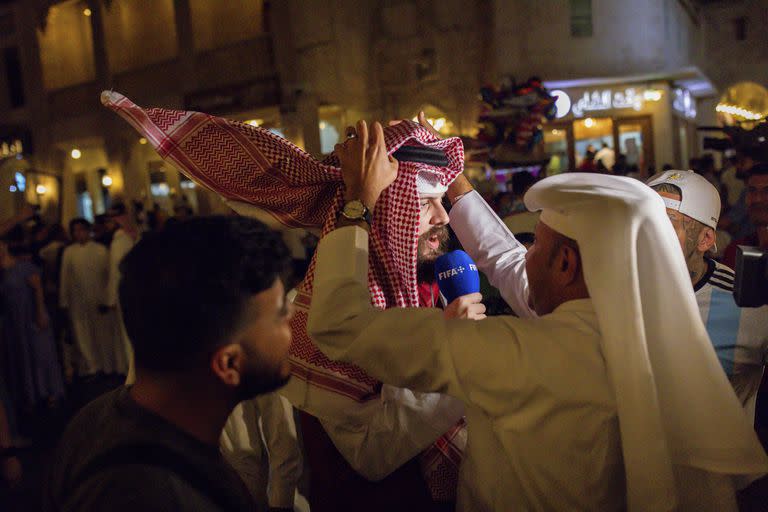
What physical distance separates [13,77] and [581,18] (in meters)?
20.0

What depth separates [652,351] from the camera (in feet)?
5.40

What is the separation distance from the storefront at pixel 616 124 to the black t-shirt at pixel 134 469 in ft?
52.2

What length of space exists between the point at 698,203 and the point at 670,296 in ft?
4.48

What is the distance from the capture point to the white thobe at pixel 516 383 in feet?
5.20

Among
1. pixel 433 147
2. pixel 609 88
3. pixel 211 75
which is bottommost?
pixel 433 147

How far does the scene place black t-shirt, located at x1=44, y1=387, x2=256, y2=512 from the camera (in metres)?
1.10

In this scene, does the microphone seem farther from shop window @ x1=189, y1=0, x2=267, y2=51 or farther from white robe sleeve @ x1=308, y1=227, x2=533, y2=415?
shop window @ x1=189, y1=0, x2=267, y2=51

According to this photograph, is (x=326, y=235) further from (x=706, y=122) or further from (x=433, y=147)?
(x=706, y=122)

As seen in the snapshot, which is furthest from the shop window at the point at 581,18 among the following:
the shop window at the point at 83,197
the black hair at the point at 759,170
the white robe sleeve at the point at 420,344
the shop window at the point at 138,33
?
the white robe sleeve at the point at 420,344

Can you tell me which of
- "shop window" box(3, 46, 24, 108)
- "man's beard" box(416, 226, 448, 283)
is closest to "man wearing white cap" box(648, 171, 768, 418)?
"man's beard" box(416, 226, 448, 283)

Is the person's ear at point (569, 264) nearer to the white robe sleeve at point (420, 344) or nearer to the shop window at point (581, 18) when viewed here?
the white robe sleeve at point (420, 344)

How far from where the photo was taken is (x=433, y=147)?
2270 millimetres

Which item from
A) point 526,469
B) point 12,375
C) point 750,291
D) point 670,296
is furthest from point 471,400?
point 12,375

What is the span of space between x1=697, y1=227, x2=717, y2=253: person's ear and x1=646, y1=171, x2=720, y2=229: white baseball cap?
1.1 inches
